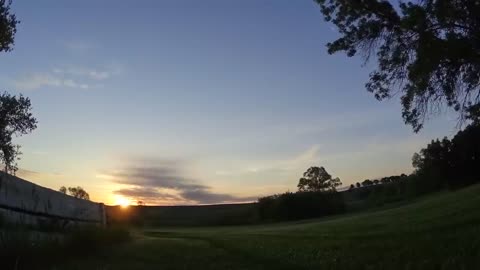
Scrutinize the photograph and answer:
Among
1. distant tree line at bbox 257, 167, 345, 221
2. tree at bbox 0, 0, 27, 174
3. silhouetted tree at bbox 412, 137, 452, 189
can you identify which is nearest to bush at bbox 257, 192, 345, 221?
distant tree line at bbox 257, 167, 345, 221

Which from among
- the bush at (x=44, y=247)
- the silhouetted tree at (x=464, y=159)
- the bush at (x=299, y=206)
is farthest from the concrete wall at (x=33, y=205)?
the bush at (x=299, y=206)

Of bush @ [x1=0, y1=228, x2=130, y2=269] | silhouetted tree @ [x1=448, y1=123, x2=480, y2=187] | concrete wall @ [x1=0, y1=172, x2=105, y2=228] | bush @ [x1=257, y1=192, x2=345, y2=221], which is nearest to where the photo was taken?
bush @ [x1=0, y1=228, x2=130, y2=269]

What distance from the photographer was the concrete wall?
35.2 feet

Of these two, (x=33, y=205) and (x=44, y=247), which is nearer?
(x=44, y=247)

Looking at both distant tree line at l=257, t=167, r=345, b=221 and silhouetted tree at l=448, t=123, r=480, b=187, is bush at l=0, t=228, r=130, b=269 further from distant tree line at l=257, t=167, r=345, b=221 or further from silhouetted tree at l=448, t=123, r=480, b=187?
distant tree line at l=257, t=167, r=345, b=221

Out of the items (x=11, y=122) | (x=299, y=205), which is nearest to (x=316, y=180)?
(x=299, y=205)

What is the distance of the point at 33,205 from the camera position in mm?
12172

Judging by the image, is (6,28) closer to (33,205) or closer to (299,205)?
(33,205)

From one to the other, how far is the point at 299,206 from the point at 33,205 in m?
78.0

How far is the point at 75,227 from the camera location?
1458cm

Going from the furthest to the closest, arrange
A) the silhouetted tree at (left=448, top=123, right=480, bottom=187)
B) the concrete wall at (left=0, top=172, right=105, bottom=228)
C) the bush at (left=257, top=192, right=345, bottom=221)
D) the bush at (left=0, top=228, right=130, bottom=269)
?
the bush at (left=257, top=192, right=345, bottom=221)
the silhouetted tree at (left=448, top=123, right=480, bottom=187)
the concrete wall at (left=0, top=172, right=105, bottom=228)
the bush at (left=0, top=228, right=130, bottom=269)

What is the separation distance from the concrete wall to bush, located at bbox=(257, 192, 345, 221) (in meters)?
72.9

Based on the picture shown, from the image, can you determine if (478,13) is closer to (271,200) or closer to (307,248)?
(307,248)

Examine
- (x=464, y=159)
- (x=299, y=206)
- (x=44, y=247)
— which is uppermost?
Answer: (x=464, y=159)
